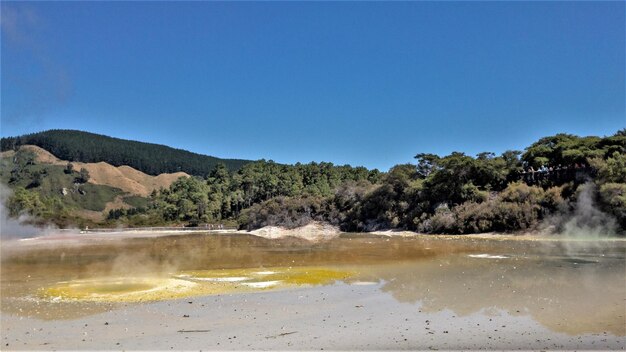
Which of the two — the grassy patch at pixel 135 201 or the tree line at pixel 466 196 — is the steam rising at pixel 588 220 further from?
the grassy patch at pixel 135 201

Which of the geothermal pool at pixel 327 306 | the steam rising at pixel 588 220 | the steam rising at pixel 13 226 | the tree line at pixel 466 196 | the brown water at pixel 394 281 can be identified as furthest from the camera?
the steam rising at pixel 13 226

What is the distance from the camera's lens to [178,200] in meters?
124

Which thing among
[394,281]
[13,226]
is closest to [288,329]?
[394,281]

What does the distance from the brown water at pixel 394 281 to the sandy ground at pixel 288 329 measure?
32.6 inches

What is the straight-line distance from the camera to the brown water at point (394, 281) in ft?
45.5

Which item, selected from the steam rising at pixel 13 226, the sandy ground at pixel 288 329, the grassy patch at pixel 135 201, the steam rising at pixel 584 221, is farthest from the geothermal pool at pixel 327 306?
the grassy patch at pixel 135 201

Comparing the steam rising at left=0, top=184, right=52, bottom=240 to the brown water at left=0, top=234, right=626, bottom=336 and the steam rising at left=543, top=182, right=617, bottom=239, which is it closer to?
the brown water at left=0, top=234, right=626, bottom=336

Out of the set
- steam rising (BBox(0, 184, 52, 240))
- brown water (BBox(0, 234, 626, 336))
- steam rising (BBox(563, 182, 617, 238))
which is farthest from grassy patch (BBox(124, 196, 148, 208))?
steam rising (BBox(563, 182, 617, 238))

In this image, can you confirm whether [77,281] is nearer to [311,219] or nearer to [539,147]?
[539,147]

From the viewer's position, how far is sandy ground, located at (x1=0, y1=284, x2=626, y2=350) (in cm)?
1030

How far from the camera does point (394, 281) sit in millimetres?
19500

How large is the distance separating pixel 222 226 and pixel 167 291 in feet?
305

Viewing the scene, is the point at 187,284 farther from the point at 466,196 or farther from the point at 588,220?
the point at 466,196

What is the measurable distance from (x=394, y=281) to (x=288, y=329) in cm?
882
